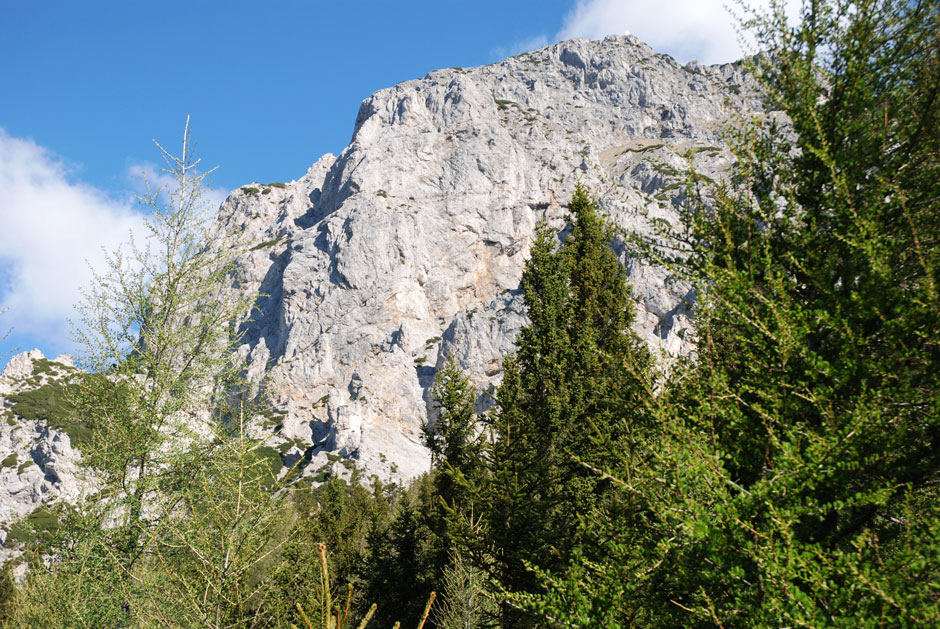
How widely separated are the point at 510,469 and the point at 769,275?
7.86 meters

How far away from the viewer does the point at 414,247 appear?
137 m

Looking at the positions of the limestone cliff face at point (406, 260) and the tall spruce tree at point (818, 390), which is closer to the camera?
the tall spruce tree at point (818, 390)

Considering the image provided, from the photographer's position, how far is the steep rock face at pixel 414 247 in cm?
11706

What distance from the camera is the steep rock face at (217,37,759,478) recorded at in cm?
11706

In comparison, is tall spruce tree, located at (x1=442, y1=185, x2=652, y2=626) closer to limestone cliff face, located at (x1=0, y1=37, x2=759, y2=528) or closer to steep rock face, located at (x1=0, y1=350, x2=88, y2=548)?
limestone cliff face, located at (x1=0, y1=37, x2=759, y2=528)

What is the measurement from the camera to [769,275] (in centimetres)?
420

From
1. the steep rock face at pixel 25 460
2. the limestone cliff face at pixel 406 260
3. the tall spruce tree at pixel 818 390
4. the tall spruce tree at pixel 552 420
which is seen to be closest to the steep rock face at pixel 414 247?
the limestone cliff face at pixel 406 260

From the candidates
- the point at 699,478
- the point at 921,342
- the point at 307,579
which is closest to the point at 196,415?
the point at 699,478

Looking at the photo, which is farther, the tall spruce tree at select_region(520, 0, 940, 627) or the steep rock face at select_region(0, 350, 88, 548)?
the steep rock face at select_region(0, 350, 88, 548)

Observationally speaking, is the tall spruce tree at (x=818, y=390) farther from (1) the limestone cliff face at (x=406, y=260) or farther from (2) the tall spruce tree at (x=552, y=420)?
(1) the limestone cliff face at (x=406, y=260)

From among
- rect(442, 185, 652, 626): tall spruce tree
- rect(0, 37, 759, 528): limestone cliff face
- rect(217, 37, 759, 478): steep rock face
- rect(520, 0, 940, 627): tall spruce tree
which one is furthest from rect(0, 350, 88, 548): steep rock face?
rect(520, 0, 940, 627): tall spruce tree

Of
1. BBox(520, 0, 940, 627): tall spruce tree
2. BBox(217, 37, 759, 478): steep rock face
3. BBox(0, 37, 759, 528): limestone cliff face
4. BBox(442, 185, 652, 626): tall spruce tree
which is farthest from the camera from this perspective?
BBox(217, 37, 759, 478): steep rock face

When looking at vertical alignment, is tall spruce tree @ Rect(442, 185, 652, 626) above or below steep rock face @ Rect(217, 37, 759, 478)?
below

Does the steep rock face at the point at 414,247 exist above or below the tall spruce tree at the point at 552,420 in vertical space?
above
